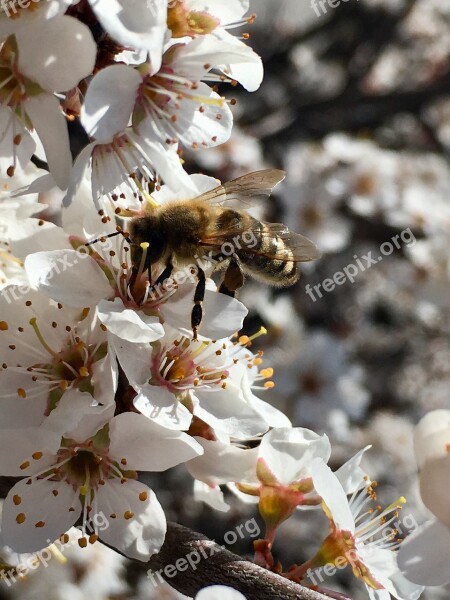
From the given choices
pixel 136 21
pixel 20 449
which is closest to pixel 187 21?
pixel 136 21

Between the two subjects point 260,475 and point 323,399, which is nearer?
point 260,475

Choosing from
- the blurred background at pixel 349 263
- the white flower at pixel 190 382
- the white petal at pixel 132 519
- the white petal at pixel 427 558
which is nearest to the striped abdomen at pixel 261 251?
the white flower at pixel 190 382

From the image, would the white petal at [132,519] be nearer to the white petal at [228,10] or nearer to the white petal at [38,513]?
the white petal at [38,513]

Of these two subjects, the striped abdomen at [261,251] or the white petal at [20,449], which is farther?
the striped abdomen at [261,251]

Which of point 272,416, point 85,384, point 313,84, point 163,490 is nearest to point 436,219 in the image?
point 313,84

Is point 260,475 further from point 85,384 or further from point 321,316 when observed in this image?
point 321,316
